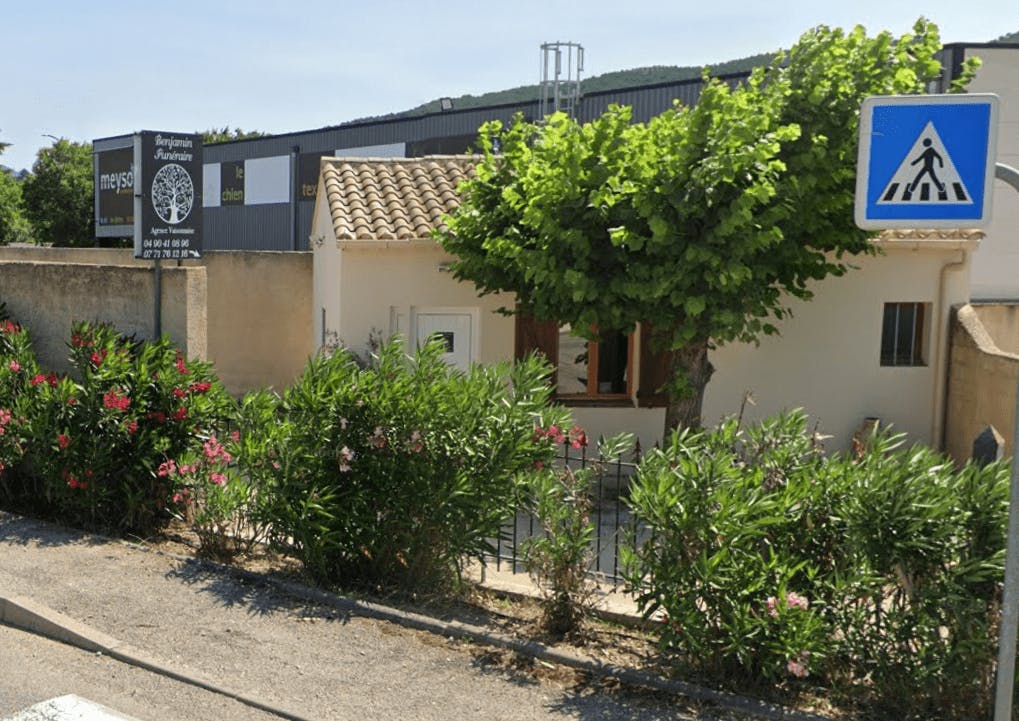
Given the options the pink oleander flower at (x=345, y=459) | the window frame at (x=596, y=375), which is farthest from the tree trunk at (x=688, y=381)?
the pink oleander flower at (x=345, y=459)

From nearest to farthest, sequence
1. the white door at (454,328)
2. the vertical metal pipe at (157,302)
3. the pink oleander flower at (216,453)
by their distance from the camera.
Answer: the pink oleander flower at (216,453) < the vertical metal pipe at (157,302) < the white door at (454,328)

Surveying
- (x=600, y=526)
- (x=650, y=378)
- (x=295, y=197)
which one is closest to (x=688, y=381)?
(x=650, y=378)

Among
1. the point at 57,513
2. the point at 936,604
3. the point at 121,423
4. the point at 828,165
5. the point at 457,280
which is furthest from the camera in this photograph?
the point at 457,280

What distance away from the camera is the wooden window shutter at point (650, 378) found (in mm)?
14398

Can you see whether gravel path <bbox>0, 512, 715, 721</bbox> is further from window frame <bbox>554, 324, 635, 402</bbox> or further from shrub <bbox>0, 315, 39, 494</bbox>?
window frame <bbox>554, 324, 635, 402</bbox>

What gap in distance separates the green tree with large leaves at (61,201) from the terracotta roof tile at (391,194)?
32.9 metres

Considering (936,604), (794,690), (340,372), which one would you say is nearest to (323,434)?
(340,372)

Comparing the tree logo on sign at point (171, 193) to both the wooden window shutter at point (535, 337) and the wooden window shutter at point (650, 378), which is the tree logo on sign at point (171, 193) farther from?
the wooden window shutter at point (650, 378)

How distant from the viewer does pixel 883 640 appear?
5625 millimetres

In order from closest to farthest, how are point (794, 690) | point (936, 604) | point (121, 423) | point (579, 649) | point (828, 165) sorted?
point (936, 604) → point (794, 690) → point (579, 649) → point (121, 423) → point (828, 165)

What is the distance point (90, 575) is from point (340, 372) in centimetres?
244

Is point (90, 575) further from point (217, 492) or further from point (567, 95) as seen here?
point (567, 95)

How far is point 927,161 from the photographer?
16.4 ft

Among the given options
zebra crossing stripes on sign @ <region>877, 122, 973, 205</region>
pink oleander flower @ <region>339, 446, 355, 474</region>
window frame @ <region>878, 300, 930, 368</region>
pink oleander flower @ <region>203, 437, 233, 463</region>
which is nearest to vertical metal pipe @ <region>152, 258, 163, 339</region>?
pink oleander flower @ <region>203, 437, 233, 463</region>
